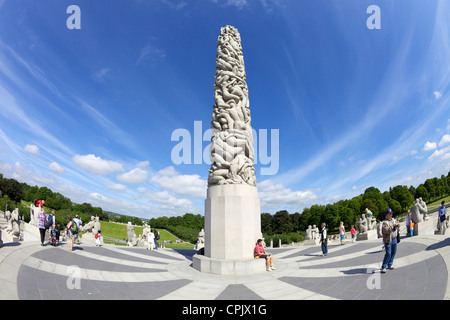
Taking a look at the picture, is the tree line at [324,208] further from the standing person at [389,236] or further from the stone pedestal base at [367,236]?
the standing person at [389,236]

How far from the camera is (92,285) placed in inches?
295

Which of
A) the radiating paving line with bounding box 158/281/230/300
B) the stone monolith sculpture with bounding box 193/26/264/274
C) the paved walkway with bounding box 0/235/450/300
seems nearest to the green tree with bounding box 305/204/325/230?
the paved walkway with bounding box 0/235/450/300

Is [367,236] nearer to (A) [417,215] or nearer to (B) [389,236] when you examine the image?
(A) [417,215]

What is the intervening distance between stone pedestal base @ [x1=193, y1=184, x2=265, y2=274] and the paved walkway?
1060 millimetres

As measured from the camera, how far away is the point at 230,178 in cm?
1140

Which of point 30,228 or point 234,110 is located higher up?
point 234,110

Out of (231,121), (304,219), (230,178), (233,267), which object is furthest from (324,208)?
(233,267)

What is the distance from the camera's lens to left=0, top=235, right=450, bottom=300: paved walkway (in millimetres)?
6285

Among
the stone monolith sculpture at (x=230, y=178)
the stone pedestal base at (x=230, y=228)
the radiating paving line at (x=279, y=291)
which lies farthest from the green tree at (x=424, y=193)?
the radiating paving line at (x=279, y=291)

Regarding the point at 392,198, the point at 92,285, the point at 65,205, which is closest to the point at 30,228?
the point at 92,285

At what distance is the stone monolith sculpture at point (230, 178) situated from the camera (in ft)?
35.1

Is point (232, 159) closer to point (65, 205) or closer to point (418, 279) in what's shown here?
point (418, 279)

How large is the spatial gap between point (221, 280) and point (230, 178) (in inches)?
179
